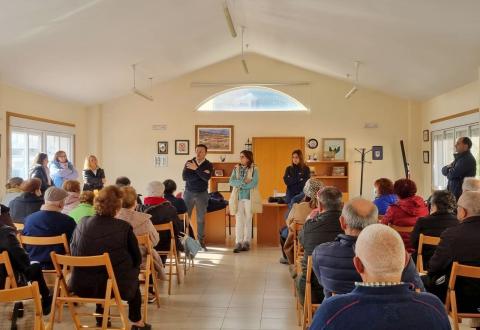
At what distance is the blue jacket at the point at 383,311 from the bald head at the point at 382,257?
0.06m

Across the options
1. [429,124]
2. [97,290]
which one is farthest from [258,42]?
[97,290]

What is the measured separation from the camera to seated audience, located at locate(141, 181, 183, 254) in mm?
5035

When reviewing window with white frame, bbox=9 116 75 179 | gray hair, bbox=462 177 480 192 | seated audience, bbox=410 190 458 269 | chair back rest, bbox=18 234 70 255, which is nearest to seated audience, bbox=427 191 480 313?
seated audience, bbox=410 190 458 269

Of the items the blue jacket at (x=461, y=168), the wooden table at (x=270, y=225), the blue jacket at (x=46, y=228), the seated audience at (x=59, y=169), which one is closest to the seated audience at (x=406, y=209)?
the blue jacket at (x=461, y=168)

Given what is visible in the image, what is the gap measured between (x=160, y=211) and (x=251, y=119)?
614cm

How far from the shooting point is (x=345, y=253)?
2.54 metres

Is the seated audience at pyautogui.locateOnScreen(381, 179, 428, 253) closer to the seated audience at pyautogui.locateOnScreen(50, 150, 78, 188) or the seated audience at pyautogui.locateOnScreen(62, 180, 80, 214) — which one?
the seated audience at pyautogui.locateOnScreen(62, 180, 80, 214)

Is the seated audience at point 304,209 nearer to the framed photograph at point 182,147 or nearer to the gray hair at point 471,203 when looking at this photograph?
the gray hair at point 471,203

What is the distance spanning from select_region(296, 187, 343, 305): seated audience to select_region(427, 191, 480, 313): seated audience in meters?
0.65

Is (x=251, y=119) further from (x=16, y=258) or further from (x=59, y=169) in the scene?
(x=16, y=258)

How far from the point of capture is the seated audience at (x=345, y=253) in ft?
8.32

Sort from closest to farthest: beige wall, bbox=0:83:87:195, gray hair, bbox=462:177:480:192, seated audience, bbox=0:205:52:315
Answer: seated audience, bbox=0:205:52:315 < gray hair, bbox=462:177:480:192 < beige wall, bbox=0:83:87:195

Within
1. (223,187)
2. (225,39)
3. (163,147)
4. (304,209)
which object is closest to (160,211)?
(304,209)

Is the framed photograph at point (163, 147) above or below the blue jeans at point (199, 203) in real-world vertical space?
above
